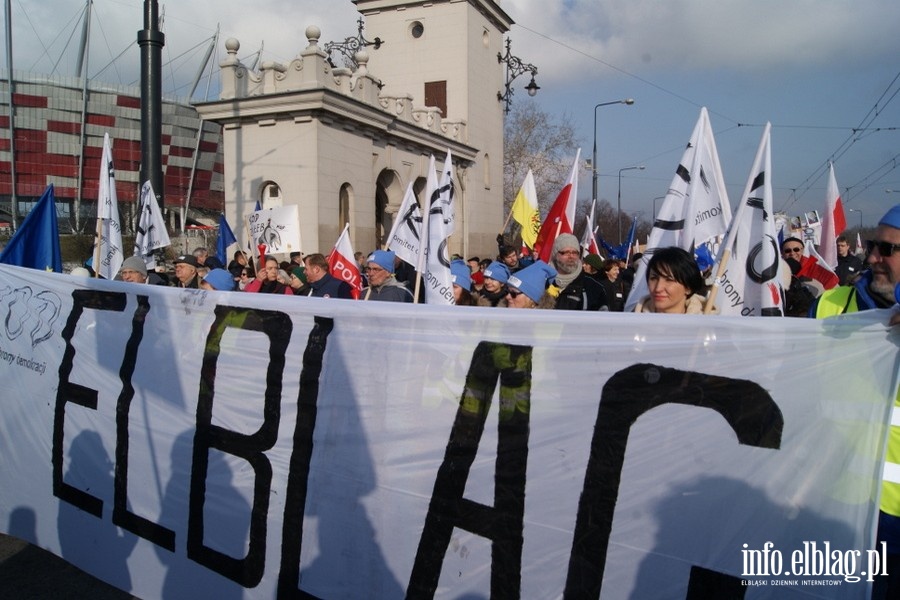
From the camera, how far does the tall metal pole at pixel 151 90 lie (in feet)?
26.1

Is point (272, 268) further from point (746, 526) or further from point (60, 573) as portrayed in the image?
point (746, 526)

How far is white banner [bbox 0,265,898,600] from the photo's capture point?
2.39 meters

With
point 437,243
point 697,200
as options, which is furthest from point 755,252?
point 437,243

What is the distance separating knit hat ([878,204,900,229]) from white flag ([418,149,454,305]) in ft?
12.0

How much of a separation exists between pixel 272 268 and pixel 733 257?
521 cm

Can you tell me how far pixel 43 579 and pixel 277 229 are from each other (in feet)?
21.4

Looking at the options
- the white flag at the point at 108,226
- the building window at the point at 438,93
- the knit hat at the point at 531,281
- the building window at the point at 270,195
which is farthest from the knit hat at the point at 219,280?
the building window at the point at 438,93

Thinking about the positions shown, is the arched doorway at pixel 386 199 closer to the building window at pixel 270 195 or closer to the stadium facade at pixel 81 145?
the building window at pixel 270 195

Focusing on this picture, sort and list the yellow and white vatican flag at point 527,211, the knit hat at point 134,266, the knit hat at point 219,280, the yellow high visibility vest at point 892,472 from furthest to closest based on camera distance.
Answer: the yellow and white vatican flag at point 527,211
the knit hat at point 219,280
the knit hat at point 134,266
the yellow high visibility vest at point 892,472

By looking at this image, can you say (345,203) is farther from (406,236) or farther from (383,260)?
(383,260)

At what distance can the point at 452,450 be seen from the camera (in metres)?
2.89

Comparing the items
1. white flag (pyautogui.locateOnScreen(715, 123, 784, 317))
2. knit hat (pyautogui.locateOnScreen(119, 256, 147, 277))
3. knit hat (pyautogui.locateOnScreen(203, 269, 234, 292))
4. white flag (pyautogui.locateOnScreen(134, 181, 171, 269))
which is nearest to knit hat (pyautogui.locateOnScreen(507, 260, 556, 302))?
white flag (pyautogui.locateOnScreen(715, 123, 784, 317))

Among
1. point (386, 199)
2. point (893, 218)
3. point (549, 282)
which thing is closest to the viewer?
point (893, 218)

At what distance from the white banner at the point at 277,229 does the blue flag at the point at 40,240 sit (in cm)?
387
